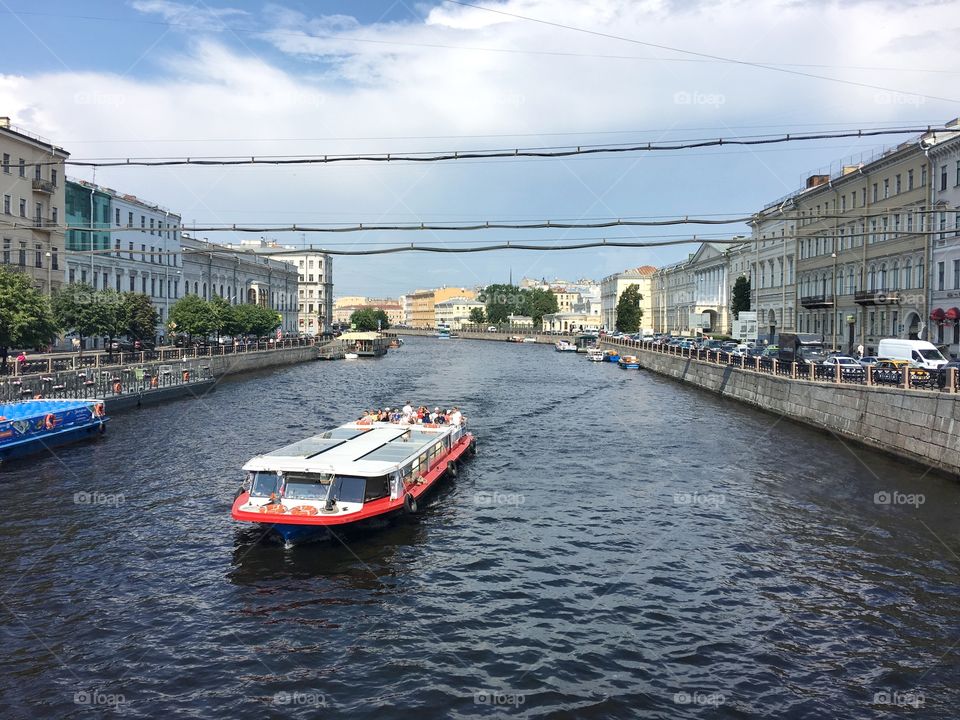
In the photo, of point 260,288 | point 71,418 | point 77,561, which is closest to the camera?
point 77,561

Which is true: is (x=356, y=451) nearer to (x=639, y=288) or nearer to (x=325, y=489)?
(x=325, y=489)

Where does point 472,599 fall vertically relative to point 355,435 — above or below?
below

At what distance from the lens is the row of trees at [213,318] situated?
72000 mm

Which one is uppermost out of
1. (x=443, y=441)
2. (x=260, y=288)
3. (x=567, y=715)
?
(x=260, y=288)

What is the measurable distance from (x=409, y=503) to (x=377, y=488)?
1434 millimetres

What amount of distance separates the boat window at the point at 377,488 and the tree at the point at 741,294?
83.2 metres

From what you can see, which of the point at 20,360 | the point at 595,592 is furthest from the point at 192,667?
the point at 20,360

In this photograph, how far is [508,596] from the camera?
53.1ft

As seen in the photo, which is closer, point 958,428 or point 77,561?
point 77,561

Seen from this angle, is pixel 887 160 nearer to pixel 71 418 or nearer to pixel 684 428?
pixel 684 428

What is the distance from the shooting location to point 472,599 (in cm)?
1602

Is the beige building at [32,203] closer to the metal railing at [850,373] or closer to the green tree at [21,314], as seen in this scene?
the green tree at [21,314]

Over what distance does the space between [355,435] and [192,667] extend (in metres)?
13.9

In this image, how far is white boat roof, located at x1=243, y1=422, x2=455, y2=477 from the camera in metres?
19.5
